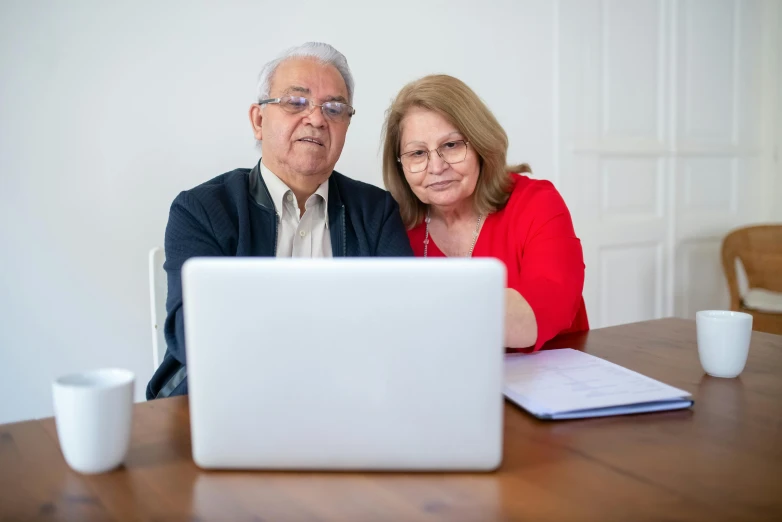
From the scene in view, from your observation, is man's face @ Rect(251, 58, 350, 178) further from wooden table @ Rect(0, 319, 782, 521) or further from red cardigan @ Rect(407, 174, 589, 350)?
wooden table @ Rect(0, 319, 782, 521)

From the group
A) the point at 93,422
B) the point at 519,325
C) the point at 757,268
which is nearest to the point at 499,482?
the point at 93,422

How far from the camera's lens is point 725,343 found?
1.02 metres

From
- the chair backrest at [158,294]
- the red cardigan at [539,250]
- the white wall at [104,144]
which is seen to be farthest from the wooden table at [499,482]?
the white wall at [104,144]

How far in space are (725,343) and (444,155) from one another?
86 centimetres

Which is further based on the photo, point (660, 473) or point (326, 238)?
point (326, 238)

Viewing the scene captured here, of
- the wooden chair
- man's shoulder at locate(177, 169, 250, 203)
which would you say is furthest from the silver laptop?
the wooden chair

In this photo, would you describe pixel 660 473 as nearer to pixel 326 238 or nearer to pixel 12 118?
pixel 326 238

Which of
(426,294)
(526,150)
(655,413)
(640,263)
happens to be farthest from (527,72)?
(426,294)

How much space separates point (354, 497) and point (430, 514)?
0.08 meters

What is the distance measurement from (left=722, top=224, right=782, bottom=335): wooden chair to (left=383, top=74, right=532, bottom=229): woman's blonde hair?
78.5 inches

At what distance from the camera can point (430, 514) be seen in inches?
23.7

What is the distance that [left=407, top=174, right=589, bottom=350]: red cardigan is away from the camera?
1.34 m

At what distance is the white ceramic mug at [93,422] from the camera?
68cm

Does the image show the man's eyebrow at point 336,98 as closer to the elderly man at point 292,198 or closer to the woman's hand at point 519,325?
the elderly man at point 292,198
